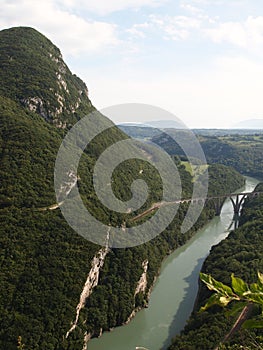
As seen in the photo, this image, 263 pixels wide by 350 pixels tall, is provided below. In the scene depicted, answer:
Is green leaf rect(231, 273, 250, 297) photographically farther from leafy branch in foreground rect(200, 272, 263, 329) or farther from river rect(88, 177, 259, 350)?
river rect(88, 177, 259, 350)

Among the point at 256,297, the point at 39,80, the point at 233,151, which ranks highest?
the point at 39,80

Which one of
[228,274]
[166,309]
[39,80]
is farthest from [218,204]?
[39,80]

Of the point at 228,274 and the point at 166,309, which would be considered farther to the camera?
the point at 228,274

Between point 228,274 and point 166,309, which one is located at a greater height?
point 228,274

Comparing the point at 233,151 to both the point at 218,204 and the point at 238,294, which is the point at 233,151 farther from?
the point at 238,294

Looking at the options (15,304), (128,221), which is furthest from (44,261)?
(128,221)

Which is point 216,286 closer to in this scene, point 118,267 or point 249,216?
point 118,267
